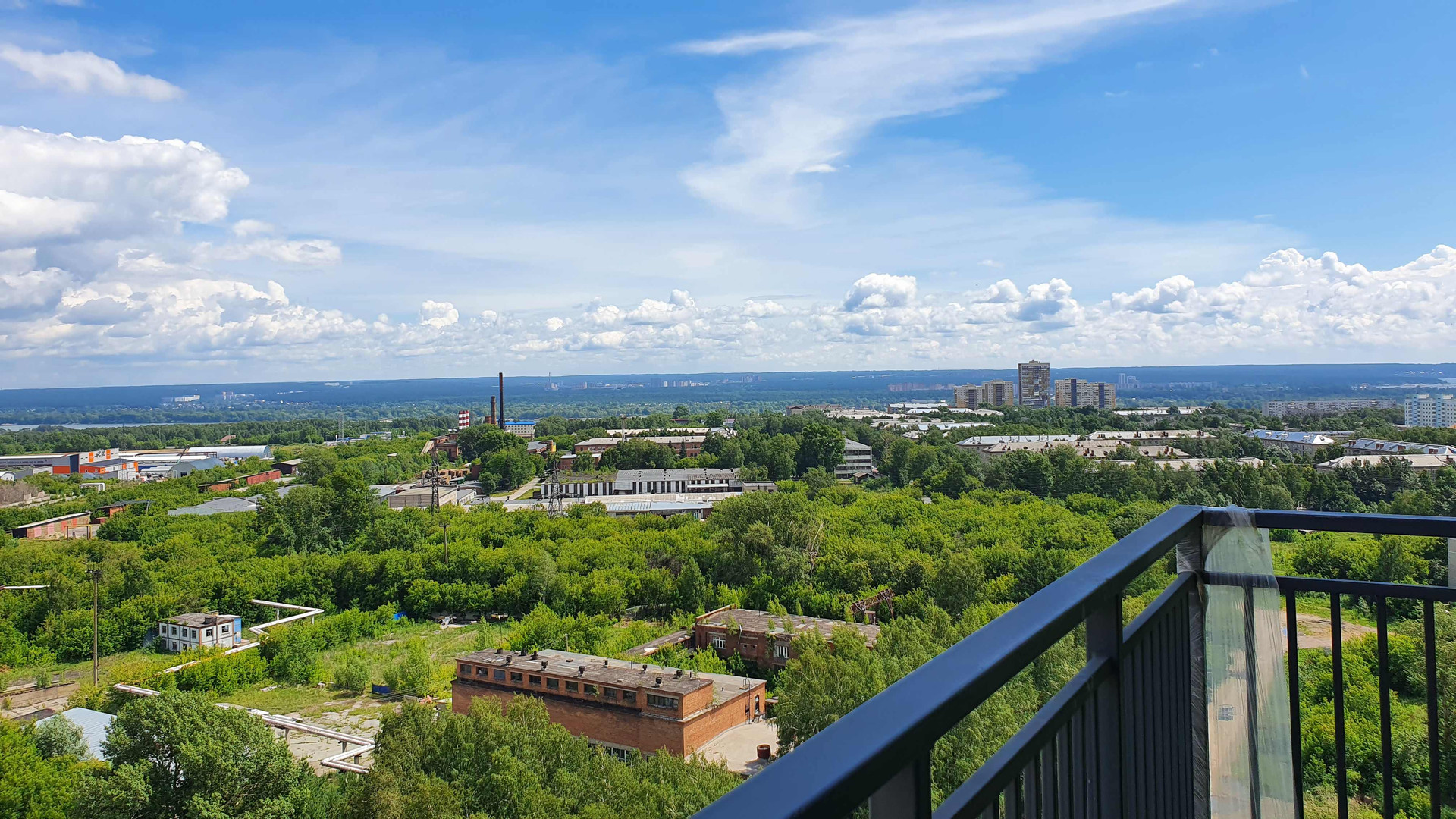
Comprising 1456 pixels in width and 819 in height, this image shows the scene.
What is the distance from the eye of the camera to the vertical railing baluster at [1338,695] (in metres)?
1.50

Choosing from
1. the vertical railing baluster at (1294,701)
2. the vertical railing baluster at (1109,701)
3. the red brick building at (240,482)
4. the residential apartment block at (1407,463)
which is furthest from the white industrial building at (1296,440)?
the red brick building at (240,482)

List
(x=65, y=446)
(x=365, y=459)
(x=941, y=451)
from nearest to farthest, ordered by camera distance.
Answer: (x=941, y=451) → (x=365, y=459) → (x=65, y=446)

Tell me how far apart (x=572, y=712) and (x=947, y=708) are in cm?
1213

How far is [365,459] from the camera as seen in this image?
43469 millimetres

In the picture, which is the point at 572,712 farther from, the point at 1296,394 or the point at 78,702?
the point at 1296,394

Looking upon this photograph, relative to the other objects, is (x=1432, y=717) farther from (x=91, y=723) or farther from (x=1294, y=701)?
(x=91, y=723)

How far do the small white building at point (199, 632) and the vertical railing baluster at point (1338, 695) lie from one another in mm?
18771

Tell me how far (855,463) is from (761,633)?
97.8 feet

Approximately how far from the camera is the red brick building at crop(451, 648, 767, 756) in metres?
10.9

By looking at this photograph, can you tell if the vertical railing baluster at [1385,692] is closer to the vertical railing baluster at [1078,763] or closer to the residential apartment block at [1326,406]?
the vertical railing baluster at [1078,763]

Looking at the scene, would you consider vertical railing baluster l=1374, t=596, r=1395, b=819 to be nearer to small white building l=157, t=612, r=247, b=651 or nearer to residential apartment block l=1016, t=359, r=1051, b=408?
small white building l=157, t=612, r=247, b=651

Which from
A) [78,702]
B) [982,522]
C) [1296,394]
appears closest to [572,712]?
[78,702]

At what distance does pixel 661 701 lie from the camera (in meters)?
10.9

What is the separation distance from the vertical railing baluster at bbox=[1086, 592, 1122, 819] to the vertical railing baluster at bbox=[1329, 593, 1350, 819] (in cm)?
75
